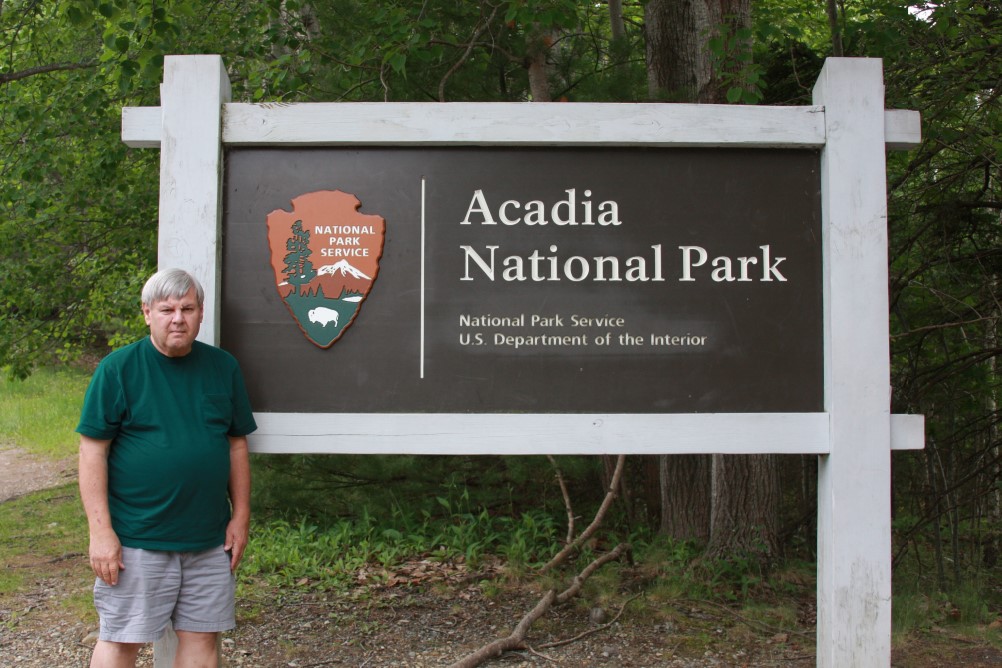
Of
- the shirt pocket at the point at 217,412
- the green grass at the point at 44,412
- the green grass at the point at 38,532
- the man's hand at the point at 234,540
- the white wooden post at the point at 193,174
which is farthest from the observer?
the green grass at the point at 44,412

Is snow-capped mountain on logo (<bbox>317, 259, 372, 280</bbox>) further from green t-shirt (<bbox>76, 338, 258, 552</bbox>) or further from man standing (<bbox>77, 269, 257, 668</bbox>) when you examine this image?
green t-shirt (<bbox>76, 338, 258, 552</bbox>)

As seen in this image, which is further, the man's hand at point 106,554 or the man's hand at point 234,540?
the man's hand at point 234,540

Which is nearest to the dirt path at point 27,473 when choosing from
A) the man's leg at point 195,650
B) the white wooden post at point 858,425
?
the man's leg at point 195,650

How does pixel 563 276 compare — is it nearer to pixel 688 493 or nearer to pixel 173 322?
pixel 173 322

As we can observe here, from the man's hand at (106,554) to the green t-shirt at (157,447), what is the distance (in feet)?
0.17

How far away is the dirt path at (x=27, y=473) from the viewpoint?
365 inches

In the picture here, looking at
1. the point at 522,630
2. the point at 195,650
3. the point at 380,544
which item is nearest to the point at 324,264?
the point at 195,650

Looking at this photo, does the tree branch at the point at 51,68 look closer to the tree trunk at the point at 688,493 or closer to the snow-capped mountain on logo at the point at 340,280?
the snow-capped mountain on logo at the point at 340,280

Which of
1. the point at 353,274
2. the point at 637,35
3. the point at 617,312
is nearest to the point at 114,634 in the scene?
→ the point at 353,274

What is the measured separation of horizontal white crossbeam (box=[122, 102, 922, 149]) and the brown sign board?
56mm

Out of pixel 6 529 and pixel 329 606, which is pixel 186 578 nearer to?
pixel 329 606

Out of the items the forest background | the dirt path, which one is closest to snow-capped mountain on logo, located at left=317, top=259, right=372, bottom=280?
the forest background

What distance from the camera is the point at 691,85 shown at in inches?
236

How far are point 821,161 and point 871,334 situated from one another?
0.66 meters
